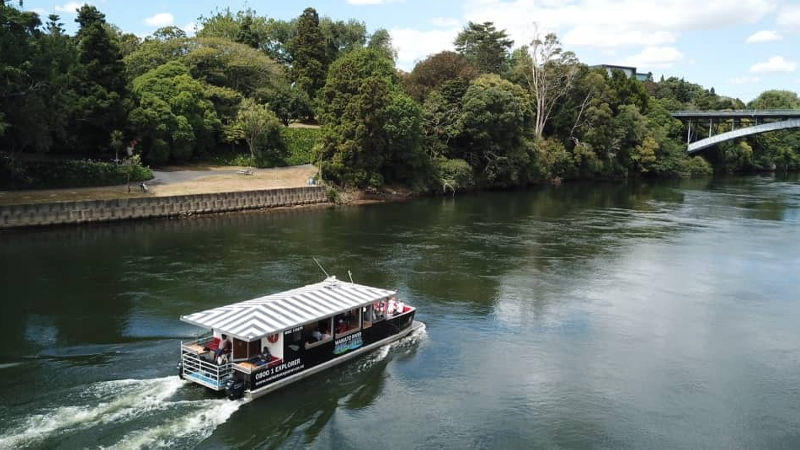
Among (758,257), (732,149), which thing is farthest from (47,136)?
(732,149)

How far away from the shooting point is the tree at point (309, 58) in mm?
95375

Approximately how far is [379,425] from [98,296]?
1754 cm

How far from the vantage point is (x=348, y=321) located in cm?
2388

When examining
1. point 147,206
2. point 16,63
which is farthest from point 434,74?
point 16,63

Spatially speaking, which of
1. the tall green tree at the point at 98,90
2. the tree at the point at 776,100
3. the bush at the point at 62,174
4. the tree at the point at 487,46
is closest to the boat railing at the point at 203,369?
the bush at the point at 62,174

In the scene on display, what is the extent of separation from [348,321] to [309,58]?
79060 mm

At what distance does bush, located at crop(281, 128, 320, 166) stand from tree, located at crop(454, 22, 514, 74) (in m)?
45.3

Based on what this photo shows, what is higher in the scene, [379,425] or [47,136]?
[47,136]

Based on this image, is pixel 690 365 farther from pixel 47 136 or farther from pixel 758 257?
pixel 47 136

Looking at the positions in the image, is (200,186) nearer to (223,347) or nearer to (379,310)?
(379,310)

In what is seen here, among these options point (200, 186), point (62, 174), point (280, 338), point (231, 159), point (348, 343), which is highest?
point (231, 159)

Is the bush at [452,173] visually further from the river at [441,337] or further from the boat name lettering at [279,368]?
the boat name lettering at [279,368]

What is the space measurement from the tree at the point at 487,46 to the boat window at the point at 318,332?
97.1m

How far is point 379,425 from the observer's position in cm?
1922
